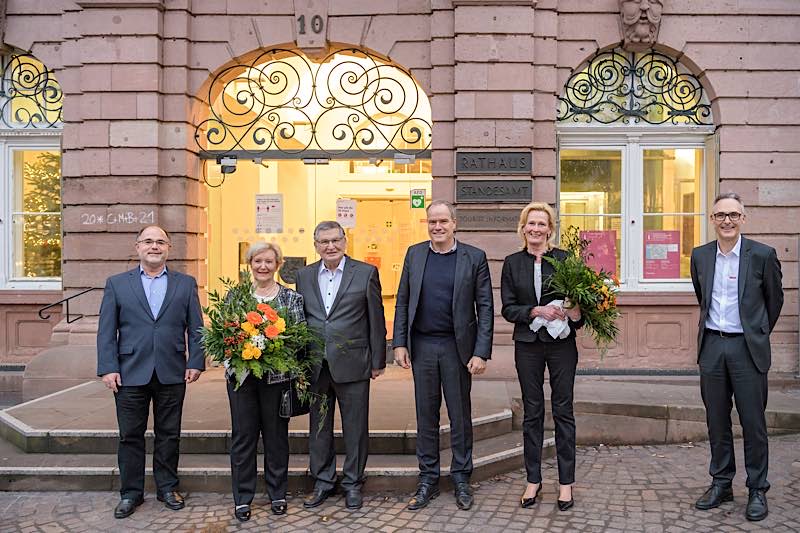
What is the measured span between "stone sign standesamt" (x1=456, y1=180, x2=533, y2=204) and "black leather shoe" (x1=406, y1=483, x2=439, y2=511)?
4499 mm

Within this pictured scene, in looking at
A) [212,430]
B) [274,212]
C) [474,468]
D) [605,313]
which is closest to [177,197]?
[274,212]

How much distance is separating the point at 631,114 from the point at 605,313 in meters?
5.37

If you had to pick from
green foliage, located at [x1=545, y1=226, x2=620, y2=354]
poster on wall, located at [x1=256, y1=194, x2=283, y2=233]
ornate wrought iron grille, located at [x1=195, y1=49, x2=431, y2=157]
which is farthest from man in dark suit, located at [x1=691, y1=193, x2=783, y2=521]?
poster on wall, located at [x1=256, y1=194, x2=283, y2=233]

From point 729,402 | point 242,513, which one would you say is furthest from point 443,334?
point 729,402

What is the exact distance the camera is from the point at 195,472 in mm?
5906

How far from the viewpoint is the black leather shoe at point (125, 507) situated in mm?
5355

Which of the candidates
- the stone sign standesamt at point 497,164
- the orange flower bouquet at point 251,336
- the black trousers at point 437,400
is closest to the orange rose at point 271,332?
the orange flower bouquet at point 251,336

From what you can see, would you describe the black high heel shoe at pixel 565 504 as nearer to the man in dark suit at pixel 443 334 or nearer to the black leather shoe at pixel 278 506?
the man in dark suit at pixel 443 334

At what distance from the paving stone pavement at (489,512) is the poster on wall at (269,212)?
5.32 metres

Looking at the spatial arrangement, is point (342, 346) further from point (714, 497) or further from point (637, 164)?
point (637, 164)

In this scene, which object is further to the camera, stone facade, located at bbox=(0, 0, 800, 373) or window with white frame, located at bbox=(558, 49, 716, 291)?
window with white frame, located at bbox=(558, 49, 716, 291)

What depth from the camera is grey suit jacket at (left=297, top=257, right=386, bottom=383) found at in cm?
541

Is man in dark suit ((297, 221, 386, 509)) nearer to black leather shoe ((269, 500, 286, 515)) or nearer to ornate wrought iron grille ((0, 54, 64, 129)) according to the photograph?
black leather shoe ((269, 500, 286, 515))

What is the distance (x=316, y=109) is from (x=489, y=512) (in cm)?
638
